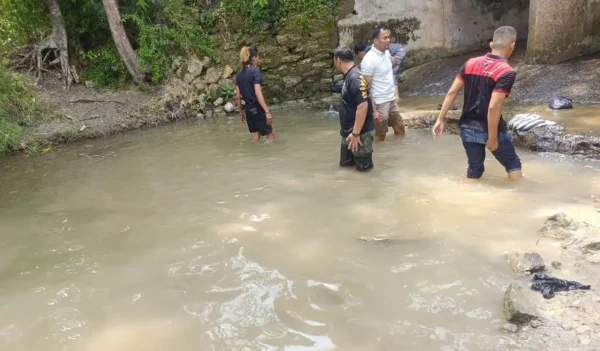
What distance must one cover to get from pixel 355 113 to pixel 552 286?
9.64 feet

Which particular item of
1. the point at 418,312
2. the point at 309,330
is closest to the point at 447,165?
the point at 418,312

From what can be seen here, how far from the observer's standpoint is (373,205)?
4.84 meters

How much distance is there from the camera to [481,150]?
482 cm

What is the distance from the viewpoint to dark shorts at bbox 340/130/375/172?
5504 mm

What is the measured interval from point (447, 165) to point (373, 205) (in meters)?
1.53

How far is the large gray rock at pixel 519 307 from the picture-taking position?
8.98 feet

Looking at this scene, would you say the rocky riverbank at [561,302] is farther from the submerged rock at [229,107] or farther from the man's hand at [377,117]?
the submerged rock at [229,107]

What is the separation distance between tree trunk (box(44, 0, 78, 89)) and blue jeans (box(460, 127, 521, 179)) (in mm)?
9270

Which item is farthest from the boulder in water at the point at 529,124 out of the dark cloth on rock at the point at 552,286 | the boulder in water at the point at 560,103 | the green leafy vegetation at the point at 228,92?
the green leafy vegetation at the point at 228,92

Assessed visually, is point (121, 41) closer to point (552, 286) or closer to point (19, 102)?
point (19, 102)

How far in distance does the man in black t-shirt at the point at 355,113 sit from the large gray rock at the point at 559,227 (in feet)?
7.13

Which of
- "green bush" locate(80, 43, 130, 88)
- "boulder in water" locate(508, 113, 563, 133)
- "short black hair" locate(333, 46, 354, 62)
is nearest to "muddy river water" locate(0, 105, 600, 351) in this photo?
"boulder in water" locate(508, 113, 563, 133)

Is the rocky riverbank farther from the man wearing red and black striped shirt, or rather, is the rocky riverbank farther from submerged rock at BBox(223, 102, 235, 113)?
submerged rock at BBox(223, 102, 235, 113)

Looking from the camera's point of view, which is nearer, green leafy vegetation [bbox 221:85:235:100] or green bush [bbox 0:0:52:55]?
green bush [bbox 0:0:52:55]
